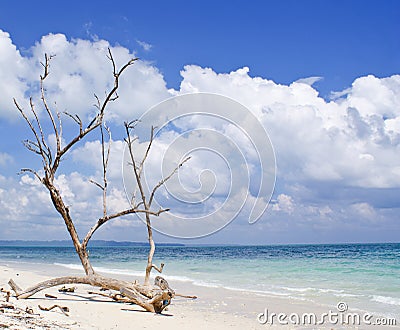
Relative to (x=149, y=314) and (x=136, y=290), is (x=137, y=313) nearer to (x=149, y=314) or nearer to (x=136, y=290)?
(x=149, y=314)

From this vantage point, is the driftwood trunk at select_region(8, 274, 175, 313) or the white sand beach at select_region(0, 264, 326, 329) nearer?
the white sand beach at select_region(0, 264, 326, 329)

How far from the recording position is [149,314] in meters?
9.36

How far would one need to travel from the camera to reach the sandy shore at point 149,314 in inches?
280

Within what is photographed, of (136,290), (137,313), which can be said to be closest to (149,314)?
(137,313)

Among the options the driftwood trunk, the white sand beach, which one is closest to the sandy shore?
A: the white sand beach

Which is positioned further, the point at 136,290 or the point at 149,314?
the point at 136,290

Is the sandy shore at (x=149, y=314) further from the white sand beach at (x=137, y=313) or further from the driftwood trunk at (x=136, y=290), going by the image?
the driftwood trunk at (x=136, y=290)

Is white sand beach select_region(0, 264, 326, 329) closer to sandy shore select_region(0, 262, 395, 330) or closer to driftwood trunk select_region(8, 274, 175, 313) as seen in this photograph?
sandy shore select_region(0, 262, 395, 330)

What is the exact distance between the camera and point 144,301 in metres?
9.75

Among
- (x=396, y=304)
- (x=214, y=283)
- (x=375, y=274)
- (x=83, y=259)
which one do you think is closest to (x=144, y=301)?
(x=83, y=259)

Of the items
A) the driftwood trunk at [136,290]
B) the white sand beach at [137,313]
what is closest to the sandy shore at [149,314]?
the white sand beach at [137,313]

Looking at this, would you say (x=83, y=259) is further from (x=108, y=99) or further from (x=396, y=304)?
(x=396, y=304)

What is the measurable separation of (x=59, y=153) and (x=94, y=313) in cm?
421

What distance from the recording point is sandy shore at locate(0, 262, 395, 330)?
7117 millimetres
